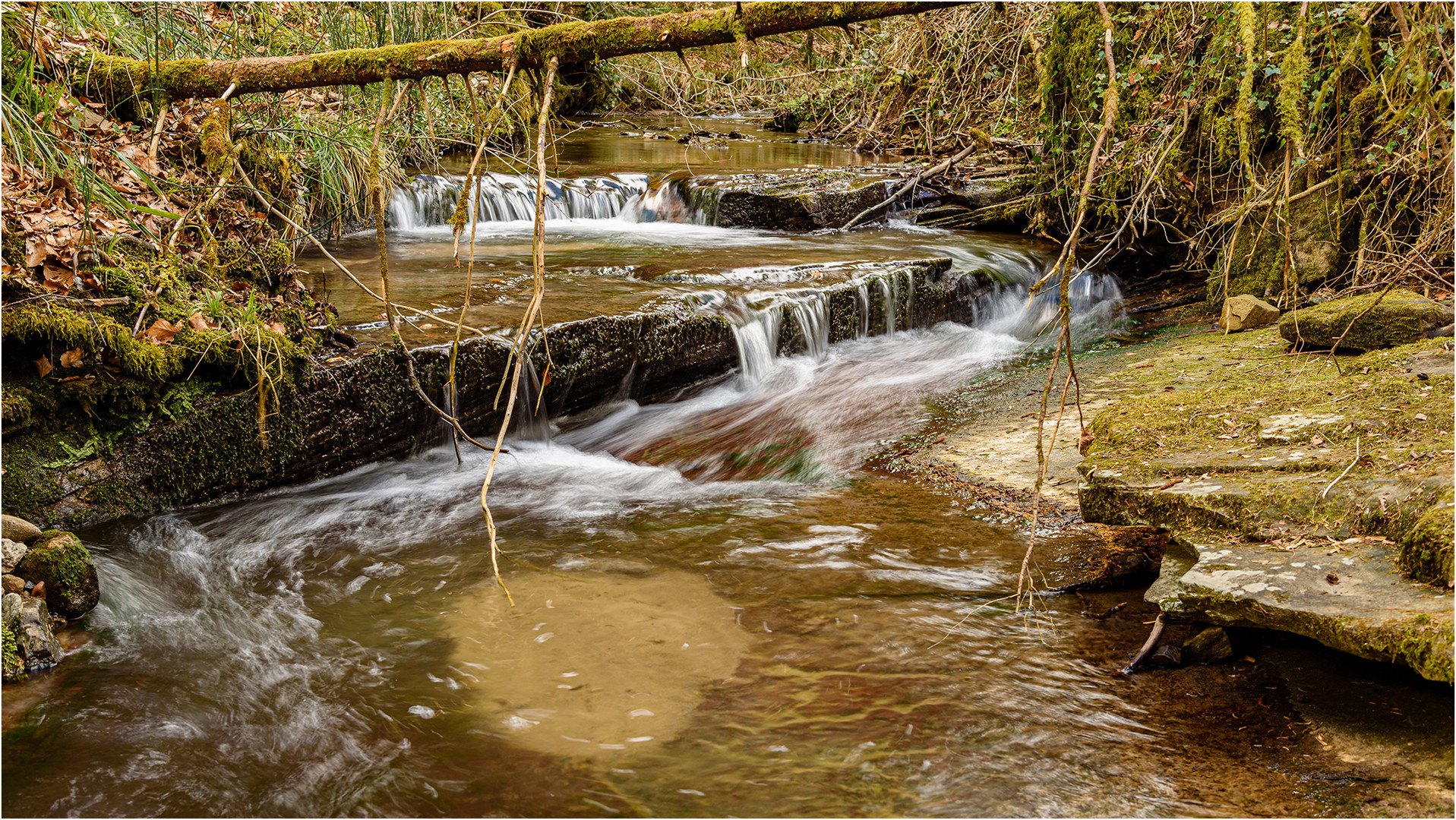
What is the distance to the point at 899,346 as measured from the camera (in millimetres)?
7543

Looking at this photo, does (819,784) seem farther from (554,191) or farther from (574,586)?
(554,191)

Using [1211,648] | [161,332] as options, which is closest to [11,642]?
[161,332]

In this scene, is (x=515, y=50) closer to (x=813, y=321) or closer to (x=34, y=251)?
(x=34, y=251)

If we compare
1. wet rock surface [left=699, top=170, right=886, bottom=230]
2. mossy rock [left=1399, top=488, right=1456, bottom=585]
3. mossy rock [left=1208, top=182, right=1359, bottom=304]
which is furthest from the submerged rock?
wet rock surface [left=699, top=170, right=886, bottom=230]

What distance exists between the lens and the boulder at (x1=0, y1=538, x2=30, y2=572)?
323cm


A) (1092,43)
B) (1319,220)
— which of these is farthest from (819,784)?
(1092,43)

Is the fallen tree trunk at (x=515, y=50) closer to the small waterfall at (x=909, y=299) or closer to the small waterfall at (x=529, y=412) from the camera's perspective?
the small waterfall at (x=529, y=412)

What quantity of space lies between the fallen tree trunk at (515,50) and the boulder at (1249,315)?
4034mm

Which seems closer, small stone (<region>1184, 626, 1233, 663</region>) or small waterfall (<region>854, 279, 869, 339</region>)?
small stone (<region>1184, 626, 1233, 663</region>)

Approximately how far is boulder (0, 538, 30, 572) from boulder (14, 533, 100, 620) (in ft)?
0.06

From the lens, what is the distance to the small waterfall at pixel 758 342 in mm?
6617

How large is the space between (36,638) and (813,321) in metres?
5.21

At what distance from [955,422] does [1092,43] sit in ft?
12.5

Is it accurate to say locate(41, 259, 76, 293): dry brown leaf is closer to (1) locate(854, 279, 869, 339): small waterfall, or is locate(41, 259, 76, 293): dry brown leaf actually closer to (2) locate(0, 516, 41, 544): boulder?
(2) locate(0, 516, 41, 544): boulder
